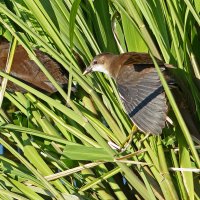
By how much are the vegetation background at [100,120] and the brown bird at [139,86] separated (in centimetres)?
4

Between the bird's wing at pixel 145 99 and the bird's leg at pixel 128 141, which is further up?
the bird's wing at pixel 145 99

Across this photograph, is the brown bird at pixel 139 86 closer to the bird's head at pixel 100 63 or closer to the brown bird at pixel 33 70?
the bird's head at pixel 100 63

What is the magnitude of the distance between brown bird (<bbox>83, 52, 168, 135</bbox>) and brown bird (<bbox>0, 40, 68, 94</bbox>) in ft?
0.72

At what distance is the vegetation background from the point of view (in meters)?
1.54

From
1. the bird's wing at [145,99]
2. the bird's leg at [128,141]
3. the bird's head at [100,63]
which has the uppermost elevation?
the bird's head at [100,63]

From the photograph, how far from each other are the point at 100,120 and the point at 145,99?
170 mm

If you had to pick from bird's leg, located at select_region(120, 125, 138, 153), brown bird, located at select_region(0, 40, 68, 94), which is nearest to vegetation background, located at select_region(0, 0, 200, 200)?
bird's leg, located at select_region(120, 125, 138, 153)

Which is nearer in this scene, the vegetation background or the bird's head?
the vegetation background

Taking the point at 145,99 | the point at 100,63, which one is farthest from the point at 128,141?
the point at 100,63

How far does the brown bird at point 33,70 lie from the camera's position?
2010 millimetres

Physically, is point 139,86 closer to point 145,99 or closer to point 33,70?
point 145,99

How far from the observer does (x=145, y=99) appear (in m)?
1.66

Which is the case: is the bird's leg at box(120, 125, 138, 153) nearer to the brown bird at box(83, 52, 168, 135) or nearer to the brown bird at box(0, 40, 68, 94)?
the brown bird at box(83, 52, 168, 135)

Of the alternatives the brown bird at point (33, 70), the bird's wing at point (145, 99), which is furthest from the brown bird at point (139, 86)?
the brown bird at point (33, 70)
